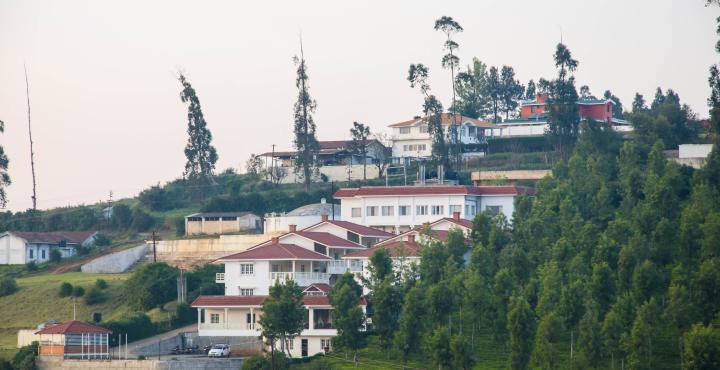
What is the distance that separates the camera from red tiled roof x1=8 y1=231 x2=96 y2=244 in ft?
350

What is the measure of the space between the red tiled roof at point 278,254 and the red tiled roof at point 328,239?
1.71 m

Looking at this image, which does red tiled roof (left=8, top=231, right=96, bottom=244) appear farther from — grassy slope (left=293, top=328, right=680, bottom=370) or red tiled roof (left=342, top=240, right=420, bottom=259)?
grassy slope (left=293, top=328, right=680, bottom=370)

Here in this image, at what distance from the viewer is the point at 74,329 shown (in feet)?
245

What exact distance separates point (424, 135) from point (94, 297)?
44.3 metres

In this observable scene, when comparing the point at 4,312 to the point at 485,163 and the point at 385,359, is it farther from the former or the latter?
the point at 485,163

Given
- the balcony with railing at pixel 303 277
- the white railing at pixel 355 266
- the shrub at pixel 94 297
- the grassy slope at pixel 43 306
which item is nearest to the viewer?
the balcony with railing at pixel 303 277

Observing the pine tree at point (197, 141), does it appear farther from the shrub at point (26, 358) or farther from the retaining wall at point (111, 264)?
the shrub at point (26, 358)

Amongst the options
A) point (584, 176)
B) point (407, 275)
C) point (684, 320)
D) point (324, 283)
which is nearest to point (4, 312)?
point (324, 283)

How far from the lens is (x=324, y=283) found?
81.9 meters

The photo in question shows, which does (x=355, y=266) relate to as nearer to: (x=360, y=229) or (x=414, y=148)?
(x=360, y=229)

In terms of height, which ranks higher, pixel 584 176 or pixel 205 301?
pixel 584 176

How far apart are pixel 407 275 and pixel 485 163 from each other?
42.7m

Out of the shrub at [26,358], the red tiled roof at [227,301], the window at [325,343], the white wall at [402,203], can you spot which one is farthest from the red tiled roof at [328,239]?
the shrub at [26,358]

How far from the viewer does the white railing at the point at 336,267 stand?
84.4 meters
